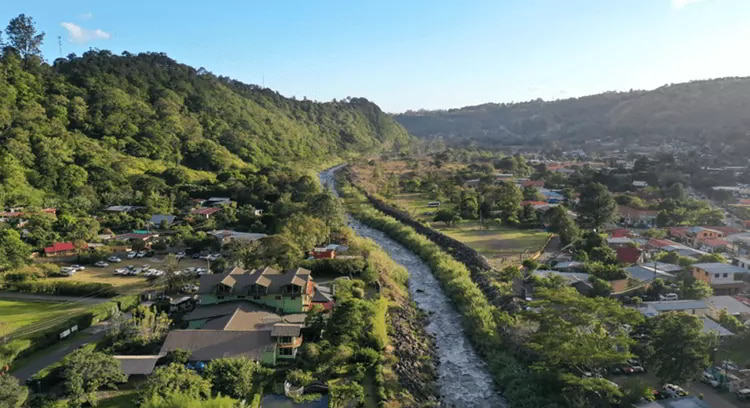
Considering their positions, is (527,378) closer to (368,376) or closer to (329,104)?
(368,376)

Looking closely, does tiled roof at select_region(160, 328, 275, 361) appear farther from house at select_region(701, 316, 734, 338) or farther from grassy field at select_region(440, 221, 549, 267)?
grassy field at select_region(440, 221, 549, 267)

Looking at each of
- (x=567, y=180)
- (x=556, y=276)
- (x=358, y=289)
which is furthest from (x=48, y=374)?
(x=567, y=180)

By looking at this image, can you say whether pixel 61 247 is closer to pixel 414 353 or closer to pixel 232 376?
pixel 232 376

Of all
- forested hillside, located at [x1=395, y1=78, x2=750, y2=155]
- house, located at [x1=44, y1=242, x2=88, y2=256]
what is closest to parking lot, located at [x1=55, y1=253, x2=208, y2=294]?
house, located at [x1=44, y1=242, x2=88, y2=256]

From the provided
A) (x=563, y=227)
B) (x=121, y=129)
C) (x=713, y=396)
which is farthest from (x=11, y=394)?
(x=121, y=129)

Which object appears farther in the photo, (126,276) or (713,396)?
(126,276)

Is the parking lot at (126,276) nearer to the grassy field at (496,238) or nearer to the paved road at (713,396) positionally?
the grassy field at (496,238)
